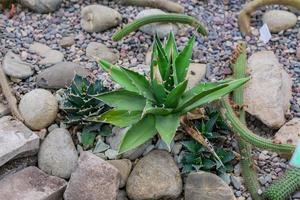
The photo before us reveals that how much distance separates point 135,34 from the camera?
4.45 metres

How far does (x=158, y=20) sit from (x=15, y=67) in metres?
1.11

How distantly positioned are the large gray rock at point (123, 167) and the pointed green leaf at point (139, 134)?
0.99 feet

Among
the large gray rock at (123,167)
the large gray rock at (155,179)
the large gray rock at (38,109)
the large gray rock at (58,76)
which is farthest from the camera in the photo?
the large gray rock at (58,76)

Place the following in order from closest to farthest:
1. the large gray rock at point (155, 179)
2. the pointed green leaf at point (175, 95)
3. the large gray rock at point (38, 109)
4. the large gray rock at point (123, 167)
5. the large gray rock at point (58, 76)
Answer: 1. the pointed green leaf at point (175, 95)
2. the large gray rock at point (155, 179)
3. the large gray rock at point (123, 167)
4. the large gray rock at point (38, 109)
5. the large gray rock at point (58, 76)

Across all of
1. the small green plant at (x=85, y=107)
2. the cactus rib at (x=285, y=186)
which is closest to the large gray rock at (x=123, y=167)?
the small green plant at (x=85, y=107)

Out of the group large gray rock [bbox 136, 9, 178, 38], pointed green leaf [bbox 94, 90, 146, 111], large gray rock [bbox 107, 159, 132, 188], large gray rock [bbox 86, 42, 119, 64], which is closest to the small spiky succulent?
pointed green leaf [bbox 94, 90, 146, 111]

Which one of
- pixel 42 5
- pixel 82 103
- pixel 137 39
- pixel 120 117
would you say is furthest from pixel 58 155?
pixel 42 5

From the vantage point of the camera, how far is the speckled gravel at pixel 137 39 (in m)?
4.14

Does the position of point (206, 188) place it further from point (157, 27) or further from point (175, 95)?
point (157, 27)

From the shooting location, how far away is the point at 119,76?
3.48 meters

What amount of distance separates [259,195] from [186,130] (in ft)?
1.97

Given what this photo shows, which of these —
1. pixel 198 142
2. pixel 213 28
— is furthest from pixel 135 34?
pixel 198 142

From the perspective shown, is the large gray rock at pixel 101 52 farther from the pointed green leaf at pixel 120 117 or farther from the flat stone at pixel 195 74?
the pointed green leaf at pixel 120 117

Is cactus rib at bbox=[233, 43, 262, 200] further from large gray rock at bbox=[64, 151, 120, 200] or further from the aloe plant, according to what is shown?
large gray rock at bbox=[64, 151, 120, 200]
